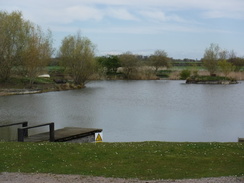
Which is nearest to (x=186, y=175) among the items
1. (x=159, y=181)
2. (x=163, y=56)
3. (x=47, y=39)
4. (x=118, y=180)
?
(x=159, y=181)

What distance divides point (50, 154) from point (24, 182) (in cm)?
267

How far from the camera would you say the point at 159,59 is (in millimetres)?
99688

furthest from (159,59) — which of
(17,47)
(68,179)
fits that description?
(68,179)

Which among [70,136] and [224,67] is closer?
[70,136]

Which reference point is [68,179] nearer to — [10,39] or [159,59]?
[10,39]

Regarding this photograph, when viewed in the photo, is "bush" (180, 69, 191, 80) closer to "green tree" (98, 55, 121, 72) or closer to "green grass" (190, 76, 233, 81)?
"green grass" (190, 76, 233, 81)

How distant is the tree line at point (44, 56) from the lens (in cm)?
4953

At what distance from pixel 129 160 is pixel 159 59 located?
90.9 meters

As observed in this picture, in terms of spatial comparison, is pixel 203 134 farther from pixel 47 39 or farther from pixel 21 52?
pixel 47 39

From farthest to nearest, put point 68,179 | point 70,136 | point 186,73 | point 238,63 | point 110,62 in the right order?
1. point 238,63
2. point 110,62
3. point 186,73
4. point 70,136
5. point 68,179

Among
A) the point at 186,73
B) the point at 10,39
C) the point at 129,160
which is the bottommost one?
the point at 129,160

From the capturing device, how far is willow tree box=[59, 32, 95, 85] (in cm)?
6134

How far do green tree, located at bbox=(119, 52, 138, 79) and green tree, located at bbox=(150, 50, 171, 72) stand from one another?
9059 millimetres

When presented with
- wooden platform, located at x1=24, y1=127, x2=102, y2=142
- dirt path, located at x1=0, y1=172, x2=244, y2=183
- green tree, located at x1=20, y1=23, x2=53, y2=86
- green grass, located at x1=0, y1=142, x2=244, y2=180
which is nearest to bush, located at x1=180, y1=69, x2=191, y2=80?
green tree, located at x1=20, y1=23, x2=53, y2=86
